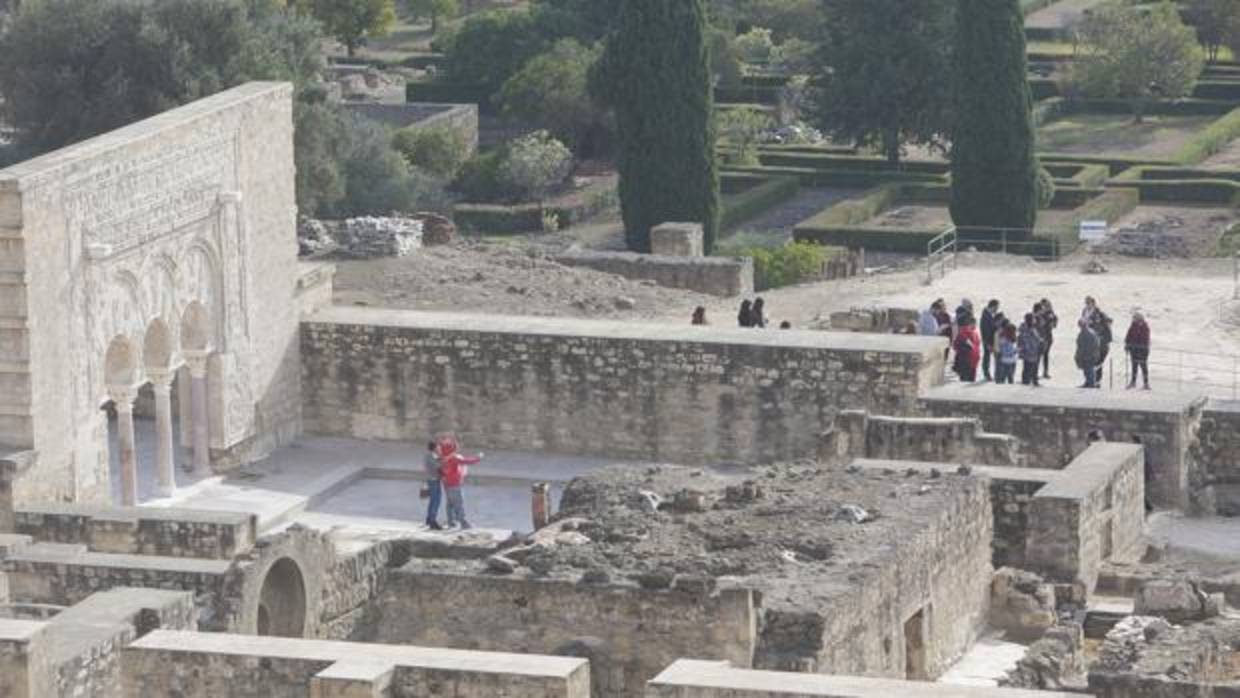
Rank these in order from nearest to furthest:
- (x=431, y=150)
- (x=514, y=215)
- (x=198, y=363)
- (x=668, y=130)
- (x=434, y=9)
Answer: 1. (x=198, y=363)
2. (x=668, y=130)
3. (x=514, y=215)
4. (x=431, y=150)
5. (x=434, y=9)

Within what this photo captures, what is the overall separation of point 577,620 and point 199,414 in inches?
404

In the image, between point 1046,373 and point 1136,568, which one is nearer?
point 1136,568

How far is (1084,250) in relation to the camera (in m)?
52.8

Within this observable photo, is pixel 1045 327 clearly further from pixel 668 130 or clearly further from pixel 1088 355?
pixel 668 130

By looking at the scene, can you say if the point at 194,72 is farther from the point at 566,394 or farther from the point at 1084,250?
the point at 566,394

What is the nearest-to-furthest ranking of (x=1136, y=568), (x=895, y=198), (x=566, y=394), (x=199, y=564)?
(x=199, y=564)
(x=1136, y=568)
(x=566, y=394)
(x=895, y=198)

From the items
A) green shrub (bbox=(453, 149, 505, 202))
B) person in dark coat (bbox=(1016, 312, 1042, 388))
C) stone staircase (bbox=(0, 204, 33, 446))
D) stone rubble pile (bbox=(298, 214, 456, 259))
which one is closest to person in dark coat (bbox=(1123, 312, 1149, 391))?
person in dark coat (bbox=(1016, 312, 1042, 388))

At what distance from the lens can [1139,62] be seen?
236ft

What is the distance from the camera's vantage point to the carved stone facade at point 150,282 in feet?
103

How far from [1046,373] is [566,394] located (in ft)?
17.0

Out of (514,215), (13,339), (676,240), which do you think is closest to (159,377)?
(13,339)

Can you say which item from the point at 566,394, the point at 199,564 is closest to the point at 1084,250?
the point at 566,394

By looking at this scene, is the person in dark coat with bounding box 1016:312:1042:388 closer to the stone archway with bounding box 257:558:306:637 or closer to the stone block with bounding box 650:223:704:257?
the stone archway with bounding box 257:558:306:637

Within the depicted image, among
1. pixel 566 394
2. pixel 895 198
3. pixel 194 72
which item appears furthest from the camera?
pixel 895 198
